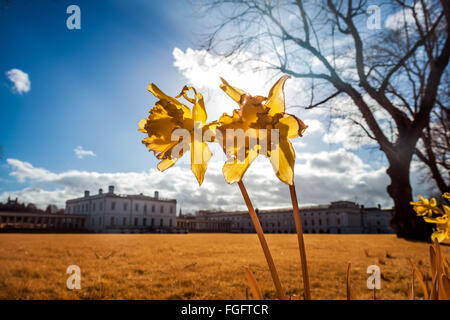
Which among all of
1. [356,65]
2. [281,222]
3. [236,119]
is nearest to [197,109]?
[236,119]

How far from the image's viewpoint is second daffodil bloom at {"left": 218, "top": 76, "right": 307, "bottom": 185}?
0.30m

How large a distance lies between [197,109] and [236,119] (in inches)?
2.6

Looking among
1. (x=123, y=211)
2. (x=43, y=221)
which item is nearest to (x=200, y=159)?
(x=123, y=211)

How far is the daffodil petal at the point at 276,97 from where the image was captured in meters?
0.34

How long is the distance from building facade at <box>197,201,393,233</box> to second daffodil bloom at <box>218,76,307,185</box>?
139 feet

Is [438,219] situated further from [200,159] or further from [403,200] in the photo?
[403,200]

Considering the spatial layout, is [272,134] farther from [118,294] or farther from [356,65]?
[356,65]

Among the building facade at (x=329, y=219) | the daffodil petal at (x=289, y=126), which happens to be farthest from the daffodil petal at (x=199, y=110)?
the building facade at (x=329, y=219)

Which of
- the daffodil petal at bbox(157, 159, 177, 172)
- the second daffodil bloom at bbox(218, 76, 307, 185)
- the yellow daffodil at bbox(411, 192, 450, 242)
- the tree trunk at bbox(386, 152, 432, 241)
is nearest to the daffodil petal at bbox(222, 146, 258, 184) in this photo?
the second daffodil bloom at bbox(218, 76, 307, 185)

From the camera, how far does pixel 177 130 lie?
0.35m

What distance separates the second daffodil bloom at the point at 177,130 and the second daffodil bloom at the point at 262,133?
0.05 m

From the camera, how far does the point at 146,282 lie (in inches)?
82.4

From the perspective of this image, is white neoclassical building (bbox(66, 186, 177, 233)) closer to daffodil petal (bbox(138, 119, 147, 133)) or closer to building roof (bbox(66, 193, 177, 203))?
building roof (bbox(66, 193, 177, 203))

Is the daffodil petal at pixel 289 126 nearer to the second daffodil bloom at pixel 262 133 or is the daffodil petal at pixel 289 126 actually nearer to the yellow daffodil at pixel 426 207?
the second daffodil bloom at pixel 262 133
